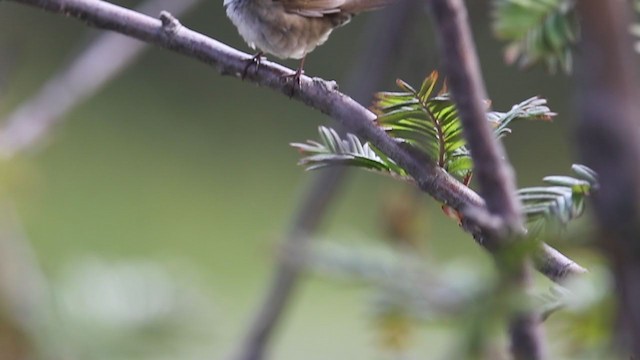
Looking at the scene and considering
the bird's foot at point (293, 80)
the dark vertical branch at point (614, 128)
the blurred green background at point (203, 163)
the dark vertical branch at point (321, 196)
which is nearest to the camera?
the dark vertical branch at point (614, 128)

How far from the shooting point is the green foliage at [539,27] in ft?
2.19

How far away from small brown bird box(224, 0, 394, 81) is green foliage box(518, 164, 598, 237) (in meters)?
0.85

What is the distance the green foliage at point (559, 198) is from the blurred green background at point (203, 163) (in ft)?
9.33

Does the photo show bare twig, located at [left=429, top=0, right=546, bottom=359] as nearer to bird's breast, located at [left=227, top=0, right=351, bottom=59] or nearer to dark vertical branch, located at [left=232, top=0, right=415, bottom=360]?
dark vertical branch, located at [left=232, top=0, right=415, bottom=360]

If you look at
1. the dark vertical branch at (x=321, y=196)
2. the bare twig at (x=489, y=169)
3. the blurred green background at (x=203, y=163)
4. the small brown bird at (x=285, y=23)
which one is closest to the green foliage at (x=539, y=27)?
the dark vertical branch at (x=321, y=196)

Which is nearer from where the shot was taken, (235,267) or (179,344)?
(179,344)

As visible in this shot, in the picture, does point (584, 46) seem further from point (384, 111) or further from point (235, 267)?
point (235, 267)

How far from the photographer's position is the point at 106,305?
61 cm

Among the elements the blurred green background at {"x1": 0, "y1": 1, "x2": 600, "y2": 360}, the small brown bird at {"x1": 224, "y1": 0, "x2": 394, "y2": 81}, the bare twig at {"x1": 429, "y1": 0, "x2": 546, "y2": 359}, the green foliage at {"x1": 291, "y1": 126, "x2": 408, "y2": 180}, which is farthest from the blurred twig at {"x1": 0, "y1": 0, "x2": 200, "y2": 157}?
the blurred green background at {"x1": 0, "y1": 1, "x2": 600, "y2": 360}

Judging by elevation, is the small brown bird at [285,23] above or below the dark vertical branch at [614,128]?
above

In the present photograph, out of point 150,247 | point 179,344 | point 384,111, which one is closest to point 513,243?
point 384,111

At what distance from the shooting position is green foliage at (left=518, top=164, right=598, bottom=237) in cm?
45

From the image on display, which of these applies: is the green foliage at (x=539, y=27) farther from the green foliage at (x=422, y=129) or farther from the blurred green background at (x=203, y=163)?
the blurred green background at (x=203, y=163)

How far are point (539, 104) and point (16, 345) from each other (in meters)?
0.33
